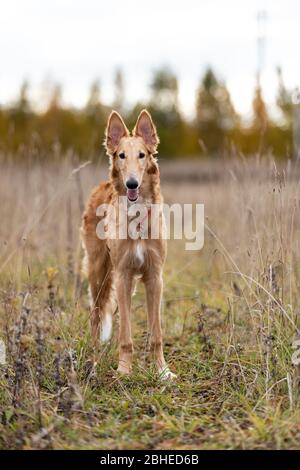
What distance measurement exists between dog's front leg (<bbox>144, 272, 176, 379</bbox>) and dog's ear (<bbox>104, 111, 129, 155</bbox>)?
104cm

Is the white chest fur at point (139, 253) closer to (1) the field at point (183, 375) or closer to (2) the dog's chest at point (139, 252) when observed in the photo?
(2) the dog's chest at point (139, 252)

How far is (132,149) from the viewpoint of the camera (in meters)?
4.92

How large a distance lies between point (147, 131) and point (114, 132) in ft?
0.86

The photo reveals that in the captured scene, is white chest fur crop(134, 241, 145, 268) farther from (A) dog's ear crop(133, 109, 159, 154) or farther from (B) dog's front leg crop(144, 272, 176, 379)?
(A) dog's ear crop(133, 109, 159, 154)

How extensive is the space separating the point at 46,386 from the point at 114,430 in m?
0.78

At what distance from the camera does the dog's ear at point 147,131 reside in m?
5.07

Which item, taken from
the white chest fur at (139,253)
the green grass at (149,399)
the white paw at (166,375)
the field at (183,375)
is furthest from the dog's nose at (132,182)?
the white paw at (166,375)

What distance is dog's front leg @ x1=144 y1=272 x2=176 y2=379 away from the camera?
16.2ft

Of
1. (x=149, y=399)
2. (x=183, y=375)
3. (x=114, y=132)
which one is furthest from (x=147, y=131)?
(x=149, y=399)

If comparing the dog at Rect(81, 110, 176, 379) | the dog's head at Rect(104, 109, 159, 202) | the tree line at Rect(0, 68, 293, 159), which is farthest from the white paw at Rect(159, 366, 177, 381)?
the tree line at Rect(0, 68, 293, 159)

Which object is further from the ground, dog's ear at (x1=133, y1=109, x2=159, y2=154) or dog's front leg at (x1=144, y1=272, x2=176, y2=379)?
dog's ear at (x1=133, y1=109, x2=159, y2=154)

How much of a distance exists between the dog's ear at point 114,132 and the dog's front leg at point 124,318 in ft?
3.25

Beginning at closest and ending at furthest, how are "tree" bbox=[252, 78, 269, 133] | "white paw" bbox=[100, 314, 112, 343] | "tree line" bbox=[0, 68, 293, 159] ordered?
"white paw" bbox=[100, 314, 112, 343] < "tree" bbox=[252, 78, 269, 133] < "tree line" bbox=[0, 68, 293, 159]

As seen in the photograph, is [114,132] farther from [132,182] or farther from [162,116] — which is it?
[162,116]
